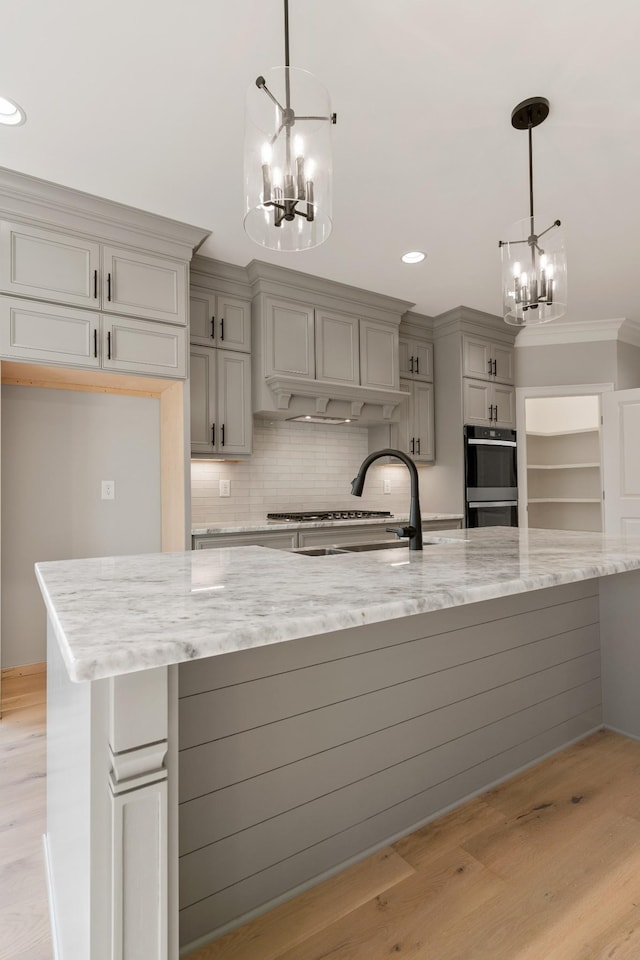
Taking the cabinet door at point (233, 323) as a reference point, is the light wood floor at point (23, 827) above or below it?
below

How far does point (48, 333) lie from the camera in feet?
Answer: 8.81

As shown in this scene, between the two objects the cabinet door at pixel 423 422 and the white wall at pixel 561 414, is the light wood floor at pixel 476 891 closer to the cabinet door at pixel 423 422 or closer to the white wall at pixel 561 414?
the cabinet door at pixel 423 422

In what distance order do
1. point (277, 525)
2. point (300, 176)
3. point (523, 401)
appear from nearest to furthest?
point (300, 176)
point (277, 525)
point (523, 401)

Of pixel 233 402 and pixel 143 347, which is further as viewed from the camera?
pixel 233 402

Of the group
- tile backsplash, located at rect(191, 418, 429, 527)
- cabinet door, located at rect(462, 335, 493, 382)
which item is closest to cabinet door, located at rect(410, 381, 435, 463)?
tile backsplash, located at rect(191, 418, 429, 527)

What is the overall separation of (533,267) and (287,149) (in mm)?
1154

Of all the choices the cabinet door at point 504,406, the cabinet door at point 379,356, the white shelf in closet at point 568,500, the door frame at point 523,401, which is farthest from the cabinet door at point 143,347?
the white shelf in closet at point 568,500

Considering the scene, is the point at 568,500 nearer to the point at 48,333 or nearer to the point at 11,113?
the point at 48,333

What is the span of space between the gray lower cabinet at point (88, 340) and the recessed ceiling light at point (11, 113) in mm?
752

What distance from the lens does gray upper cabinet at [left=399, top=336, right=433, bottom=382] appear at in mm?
4566

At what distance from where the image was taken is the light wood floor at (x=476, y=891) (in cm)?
117

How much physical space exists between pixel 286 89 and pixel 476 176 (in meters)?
1.65

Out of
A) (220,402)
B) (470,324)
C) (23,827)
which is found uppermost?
(470,324)

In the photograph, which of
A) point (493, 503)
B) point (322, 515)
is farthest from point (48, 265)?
point (493, 503)
